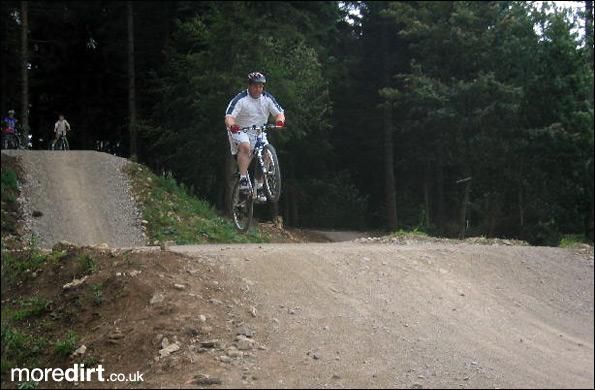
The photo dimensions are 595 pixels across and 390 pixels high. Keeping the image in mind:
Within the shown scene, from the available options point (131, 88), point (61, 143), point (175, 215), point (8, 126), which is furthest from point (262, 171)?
point (131, 88)

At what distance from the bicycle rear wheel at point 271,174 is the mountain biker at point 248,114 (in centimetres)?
18

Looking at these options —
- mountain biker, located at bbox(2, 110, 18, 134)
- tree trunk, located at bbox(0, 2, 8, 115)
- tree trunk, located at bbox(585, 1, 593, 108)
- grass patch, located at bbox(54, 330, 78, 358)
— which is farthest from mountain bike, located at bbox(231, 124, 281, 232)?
tree trunk, located at bbox(0, 2, 8, 115)

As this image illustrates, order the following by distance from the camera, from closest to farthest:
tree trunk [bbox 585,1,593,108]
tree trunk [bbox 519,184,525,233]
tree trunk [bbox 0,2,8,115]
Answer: tree trunk [bbox 585,1,593,108] → tree trunk [bbox 519,184,525,233] → tree trunk [bbox 0,2,8,115]

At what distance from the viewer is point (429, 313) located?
644cm

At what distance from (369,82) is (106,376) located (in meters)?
26.0

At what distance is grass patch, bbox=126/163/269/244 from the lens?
1480 cm

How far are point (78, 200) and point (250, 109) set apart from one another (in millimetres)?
7809

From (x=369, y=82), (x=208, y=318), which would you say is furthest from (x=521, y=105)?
(x=208, y=318)

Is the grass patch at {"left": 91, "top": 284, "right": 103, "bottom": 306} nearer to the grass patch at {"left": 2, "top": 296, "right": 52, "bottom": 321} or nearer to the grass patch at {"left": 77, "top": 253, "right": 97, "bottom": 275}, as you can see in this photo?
the grass patch at {"left": 77, "top": 253, "right": 97, "bottom": 275}

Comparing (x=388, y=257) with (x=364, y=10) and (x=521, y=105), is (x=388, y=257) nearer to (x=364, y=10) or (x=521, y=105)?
(x=521, y=105)

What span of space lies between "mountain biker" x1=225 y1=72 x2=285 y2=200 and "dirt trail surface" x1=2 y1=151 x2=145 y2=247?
18.8 feet

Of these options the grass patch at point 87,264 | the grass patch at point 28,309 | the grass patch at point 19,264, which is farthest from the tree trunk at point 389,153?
the grass patch at point 28,309

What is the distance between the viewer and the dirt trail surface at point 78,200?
14.0 m

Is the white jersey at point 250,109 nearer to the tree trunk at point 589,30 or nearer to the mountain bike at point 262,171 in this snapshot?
the mountain bike at point 262,171
